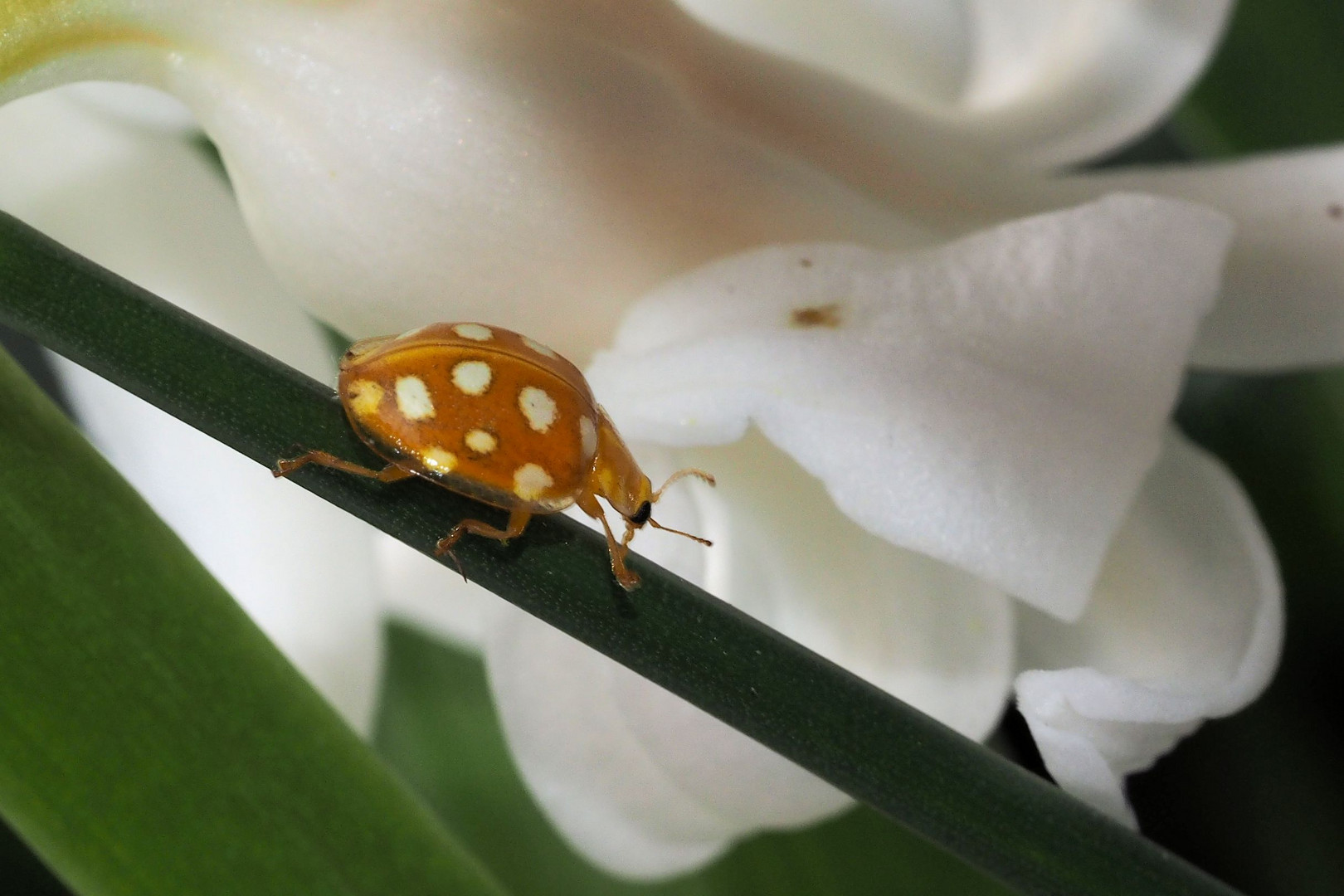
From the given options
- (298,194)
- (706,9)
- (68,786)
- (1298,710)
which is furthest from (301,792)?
(1298,710)

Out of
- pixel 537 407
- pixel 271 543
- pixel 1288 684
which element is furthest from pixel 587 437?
pixel 1288 684

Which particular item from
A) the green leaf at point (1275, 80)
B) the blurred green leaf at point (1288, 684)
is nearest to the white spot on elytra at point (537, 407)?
the blurred green leaf at point (1288, 684)

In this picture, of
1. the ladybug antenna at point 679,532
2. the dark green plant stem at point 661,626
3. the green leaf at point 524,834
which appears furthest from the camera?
the green leaf at point 524,834

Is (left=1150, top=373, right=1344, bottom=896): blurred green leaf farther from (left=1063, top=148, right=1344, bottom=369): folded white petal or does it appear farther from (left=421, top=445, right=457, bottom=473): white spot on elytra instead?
(left=421, top=445, right=457, bottom=473): white spot on elytra

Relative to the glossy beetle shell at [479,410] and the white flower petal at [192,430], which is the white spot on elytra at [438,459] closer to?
the glossy beetle shell at [479,410]

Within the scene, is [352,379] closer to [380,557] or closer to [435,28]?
[435,28]

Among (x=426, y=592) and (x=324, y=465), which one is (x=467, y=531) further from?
(x=426, y=592)
